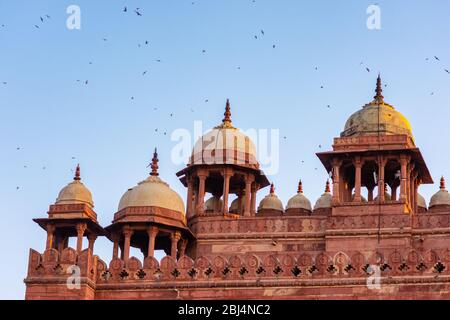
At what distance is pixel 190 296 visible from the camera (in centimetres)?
3797

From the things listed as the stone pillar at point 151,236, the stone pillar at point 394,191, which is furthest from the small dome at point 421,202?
the stone pillar at point 151,236

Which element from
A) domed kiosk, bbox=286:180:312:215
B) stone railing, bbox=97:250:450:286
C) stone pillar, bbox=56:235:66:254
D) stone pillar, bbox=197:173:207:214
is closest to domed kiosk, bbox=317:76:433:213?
domed kiosk, bbox=286:180:312:215

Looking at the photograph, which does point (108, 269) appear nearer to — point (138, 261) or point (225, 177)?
point (138, 261)

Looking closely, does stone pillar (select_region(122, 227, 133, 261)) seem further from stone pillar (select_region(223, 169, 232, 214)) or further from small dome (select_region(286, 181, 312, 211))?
small dome (select_region(286, 181, 312, 211))

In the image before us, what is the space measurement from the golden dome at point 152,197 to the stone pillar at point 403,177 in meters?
7.02

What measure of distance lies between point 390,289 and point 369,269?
2.54ft

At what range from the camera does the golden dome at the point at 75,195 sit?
1780 inches

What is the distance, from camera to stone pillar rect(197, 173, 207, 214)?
45.6m

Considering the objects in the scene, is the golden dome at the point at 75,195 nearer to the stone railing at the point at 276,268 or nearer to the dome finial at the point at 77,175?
the dome finial at the point at 77,175

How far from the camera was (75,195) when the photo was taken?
45.3 metres

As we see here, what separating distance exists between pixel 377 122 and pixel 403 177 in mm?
2317

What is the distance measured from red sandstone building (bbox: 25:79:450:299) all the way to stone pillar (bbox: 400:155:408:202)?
1.8 inches

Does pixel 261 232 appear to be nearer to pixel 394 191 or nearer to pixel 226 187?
pixel 226 187
